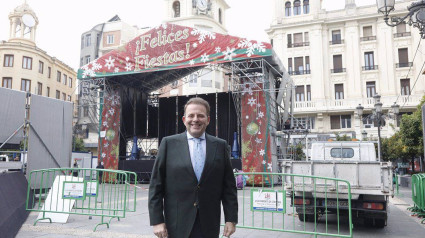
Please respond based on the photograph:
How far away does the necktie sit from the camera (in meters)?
2.94

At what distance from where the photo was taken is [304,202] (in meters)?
6.25

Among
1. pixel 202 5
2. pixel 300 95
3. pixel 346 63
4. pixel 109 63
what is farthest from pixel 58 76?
pixel 346 63

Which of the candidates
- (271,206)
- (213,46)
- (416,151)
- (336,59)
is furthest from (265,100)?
(336,59)

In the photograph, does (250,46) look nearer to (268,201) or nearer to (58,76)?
(268,201)

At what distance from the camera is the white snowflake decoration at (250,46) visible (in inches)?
685

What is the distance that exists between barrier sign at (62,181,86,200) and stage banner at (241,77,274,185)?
11.6m

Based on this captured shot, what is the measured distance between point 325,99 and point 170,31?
19005 millimetres

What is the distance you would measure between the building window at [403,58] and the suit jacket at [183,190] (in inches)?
1353

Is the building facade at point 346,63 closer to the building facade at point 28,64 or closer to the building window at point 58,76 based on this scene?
the building facade at point 28,64

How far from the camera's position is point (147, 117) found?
25.6 metres

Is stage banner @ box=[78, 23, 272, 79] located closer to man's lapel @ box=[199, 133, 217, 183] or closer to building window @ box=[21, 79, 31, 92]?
man's lapel @ box=[199, 133, 217, 183]

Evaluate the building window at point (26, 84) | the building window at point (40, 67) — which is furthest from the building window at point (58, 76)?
the building window at point (26, 84)

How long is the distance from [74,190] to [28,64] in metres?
34.3

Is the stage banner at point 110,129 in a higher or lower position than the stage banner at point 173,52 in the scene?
lower
